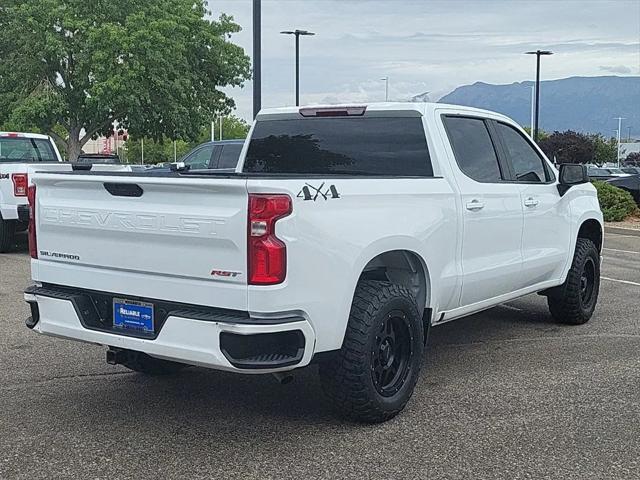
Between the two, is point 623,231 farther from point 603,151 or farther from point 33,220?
point 603,151

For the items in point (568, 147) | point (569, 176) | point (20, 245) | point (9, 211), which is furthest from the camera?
point (568, 147)

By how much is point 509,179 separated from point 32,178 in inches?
136

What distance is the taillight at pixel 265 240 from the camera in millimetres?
4059

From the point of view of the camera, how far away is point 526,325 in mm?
7723

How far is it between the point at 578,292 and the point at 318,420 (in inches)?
138

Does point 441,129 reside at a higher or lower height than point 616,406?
higher

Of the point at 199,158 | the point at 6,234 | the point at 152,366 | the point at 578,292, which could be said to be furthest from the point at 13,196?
the point at 578,292

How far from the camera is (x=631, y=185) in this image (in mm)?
21016

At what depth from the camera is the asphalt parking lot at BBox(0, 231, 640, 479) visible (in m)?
4.24

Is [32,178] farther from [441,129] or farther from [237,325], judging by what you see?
[441,129]

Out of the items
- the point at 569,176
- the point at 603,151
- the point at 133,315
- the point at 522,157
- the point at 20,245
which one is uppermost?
the point at 522,157

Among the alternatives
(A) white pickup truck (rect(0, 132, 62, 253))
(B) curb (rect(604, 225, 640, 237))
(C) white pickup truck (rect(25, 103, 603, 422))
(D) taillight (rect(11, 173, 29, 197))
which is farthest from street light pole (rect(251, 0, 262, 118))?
(C) white pickup truck (rect(25, 103, 603, 422))

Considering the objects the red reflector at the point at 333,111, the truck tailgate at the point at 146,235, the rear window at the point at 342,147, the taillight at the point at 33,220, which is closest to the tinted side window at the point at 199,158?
the rear window at the point at 342,147

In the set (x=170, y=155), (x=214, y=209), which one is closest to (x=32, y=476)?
(x=214, y=209)
